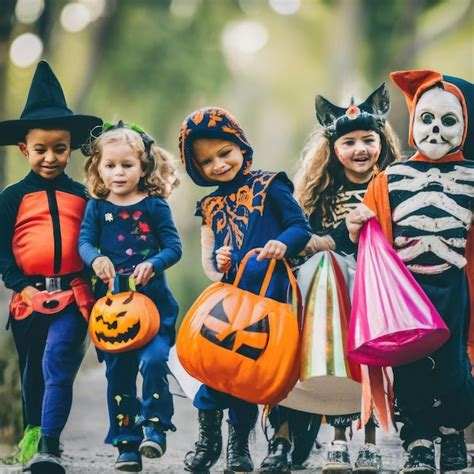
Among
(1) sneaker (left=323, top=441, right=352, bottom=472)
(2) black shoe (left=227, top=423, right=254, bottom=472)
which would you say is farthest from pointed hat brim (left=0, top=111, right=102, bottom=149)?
(1) sneaker (left=323, top=441, right=352, bottom=472)

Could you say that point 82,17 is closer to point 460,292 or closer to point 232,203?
point 232,203

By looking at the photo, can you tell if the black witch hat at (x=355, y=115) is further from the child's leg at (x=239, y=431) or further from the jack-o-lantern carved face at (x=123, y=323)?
the child's leg at (x=239, y=431)

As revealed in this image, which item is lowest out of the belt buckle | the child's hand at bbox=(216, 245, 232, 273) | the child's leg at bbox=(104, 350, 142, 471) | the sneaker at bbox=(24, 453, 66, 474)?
the sneaker at bbox=(24, 453, 66, 474)

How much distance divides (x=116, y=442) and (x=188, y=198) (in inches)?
72.6

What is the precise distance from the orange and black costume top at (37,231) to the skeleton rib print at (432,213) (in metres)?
1.47

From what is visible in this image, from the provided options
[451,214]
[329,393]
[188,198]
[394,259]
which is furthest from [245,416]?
[188,198]

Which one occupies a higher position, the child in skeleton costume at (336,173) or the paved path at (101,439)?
the child in skeleton costume at (336,173)

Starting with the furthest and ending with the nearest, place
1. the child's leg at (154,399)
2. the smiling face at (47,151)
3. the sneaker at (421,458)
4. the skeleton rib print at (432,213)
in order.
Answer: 1. the smiling face at (47,151)
2. the child's leg at (154,399)
3. the skeleton rib print at (432,213)
4. the sneaker at (421,458)

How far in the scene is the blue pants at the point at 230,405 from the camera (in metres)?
4.26

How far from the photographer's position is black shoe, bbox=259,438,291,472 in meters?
4.34

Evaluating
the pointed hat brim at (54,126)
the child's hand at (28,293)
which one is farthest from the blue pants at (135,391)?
the pointed hat brim at (54,126)

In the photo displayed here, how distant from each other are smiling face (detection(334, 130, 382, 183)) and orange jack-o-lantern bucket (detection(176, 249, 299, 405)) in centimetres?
79

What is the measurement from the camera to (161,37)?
6.14 meters

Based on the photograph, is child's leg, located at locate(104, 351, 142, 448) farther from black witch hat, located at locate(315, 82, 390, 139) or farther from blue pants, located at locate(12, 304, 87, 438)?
black witch hat, located at locate(315, 82, 390, 139)
